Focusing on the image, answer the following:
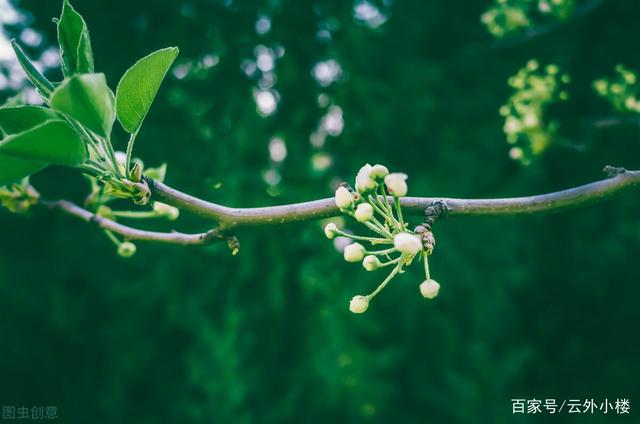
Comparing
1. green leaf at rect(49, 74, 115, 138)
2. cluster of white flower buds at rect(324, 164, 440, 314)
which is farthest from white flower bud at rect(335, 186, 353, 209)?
green leaf at rect(49, 74, 115, 138)

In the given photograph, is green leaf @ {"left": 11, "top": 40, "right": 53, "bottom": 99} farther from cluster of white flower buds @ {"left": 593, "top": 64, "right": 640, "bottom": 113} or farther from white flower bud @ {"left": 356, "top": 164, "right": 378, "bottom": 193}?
cluster of white flower buds @ {"left": 593, "top": 64, "right": 640, "bottom": 113}

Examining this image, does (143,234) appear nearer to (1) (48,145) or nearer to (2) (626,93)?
(1) (48,145)

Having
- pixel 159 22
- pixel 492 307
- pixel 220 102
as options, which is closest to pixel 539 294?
pixel 492 307

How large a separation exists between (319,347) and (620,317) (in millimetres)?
1547

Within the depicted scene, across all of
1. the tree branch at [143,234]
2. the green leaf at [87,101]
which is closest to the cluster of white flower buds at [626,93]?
the tree branch at [143,234]

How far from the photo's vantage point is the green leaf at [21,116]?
22.9 inches

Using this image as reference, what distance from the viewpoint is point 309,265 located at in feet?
8.35

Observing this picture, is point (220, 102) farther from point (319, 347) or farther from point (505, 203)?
point (505, 203)

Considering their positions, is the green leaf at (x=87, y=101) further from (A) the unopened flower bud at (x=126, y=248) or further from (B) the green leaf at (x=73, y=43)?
(A) the unopened flower bud at (x=126, y=248)

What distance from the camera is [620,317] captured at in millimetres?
2666

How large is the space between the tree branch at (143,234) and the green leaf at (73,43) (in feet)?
0.88

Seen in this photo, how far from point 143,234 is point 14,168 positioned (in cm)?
29

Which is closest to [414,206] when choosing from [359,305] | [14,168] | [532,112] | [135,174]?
[359,305]

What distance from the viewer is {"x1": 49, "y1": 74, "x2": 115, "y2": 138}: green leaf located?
514mm
